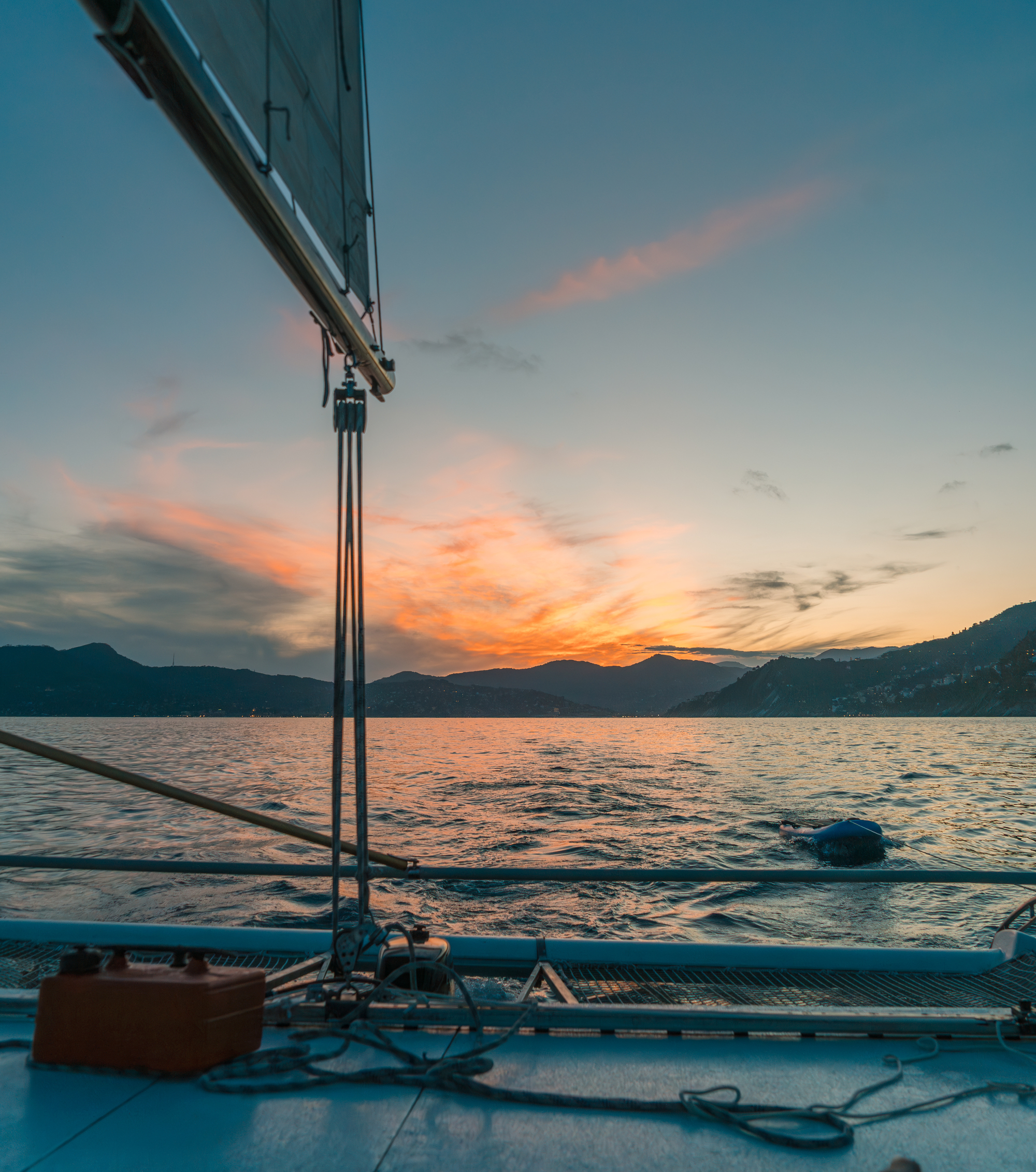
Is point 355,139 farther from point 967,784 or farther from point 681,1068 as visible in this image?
point 967,784

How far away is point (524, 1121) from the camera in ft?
7.08

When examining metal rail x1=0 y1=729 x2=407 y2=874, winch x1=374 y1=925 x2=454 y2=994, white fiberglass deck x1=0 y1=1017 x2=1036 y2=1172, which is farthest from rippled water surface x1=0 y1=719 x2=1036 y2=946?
white fiberglass deck x1=0 y1=1017 x2=1036 y2=1172

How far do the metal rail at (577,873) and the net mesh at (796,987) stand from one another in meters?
0.51

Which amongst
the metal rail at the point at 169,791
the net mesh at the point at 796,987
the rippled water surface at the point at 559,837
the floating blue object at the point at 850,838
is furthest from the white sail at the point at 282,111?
the floating blue object at the point at 850,838

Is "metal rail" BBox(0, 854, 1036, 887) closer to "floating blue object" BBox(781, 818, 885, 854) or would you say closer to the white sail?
the white sail

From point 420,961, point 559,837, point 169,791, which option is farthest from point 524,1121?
point 559,837

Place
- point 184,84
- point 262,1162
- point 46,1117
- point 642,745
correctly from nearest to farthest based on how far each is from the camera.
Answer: point 262,1162
point 46,1117
point 184,84
point 642,745

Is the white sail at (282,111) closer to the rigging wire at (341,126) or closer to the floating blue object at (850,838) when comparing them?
the rigging wire at (341,126)

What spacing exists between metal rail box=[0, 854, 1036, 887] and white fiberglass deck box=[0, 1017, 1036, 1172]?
3.91 feet

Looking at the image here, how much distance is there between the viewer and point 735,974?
4055 mm

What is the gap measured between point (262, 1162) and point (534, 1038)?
113 centimetres

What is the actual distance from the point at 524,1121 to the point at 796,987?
93.6 inches

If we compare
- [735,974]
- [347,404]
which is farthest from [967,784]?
[347,404]

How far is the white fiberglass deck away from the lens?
6.40 feet
